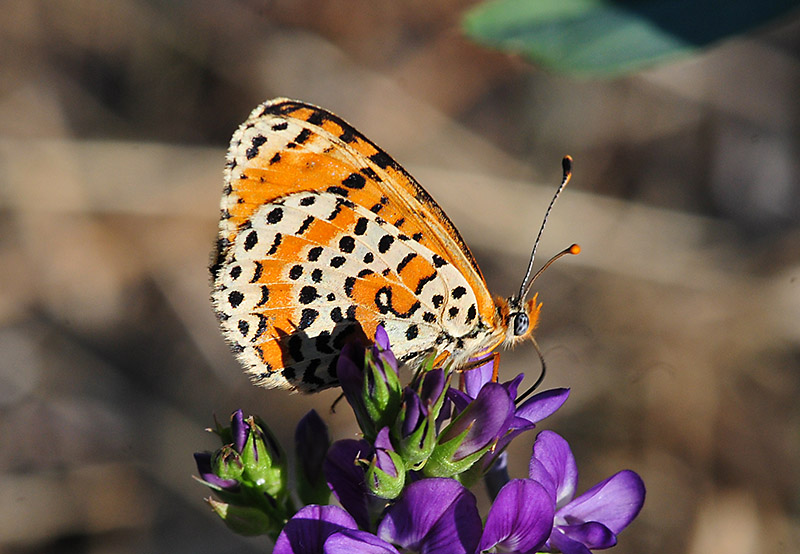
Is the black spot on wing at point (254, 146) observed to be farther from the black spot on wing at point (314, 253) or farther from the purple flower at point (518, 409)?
the purple flower at point (518, 409)

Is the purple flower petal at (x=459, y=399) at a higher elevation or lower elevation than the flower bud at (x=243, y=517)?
higher

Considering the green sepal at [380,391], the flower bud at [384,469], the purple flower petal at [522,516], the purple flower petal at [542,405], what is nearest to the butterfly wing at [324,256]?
the purple flower petal at [542,405]

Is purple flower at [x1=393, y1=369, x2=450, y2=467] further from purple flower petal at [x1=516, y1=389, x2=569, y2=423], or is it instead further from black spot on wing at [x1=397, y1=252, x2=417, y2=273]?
black spot on wing at [x1=397, y1=252, x2=417, y2=273]

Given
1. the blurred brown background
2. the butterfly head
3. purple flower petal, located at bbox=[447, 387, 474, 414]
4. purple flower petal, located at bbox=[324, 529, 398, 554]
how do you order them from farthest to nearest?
the blurred brown background
the butterfly head
purple flower petal, located at bbox=[447, 387, 474, 414]
purple flower petal, located at bbox=[324, 529, 398, 554]

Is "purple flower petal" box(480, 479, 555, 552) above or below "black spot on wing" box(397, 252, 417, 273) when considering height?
below

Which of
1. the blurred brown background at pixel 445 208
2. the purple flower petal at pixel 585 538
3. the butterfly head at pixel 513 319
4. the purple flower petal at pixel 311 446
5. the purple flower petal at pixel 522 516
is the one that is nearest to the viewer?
the purple flower petal at pixel 522 516

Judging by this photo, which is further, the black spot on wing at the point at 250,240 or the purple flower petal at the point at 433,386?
the black spot on wing at the point at 250,240

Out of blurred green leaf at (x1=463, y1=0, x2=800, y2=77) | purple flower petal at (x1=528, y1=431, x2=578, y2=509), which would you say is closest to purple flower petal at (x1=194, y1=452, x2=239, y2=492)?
purple flower petal at (x1=528, y1=431, x2=578, y2=509)

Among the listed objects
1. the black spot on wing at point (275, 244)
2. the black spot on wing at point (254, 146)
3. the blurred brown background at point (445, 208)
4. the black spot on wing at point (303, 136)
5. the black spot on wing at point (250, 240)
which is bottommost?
the blurred brown background at point (445, 208)
